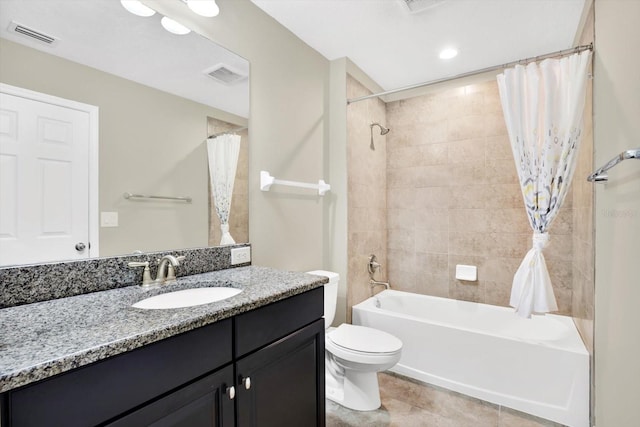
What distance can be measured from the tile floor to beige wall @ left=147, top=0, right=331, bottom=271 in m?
1.00

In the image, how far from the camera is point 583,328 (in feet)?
6.39

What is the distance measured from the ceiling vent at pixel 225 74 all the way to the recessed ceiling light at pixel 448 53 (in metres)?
1.59

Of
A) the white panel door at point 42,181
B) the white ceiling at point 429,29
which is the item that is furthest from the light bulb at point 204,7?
the white panel door at point 42,181

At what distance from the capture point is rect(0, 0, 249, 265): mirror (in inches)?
42.0

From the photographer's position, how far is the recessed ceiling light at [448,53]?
7.74 ft

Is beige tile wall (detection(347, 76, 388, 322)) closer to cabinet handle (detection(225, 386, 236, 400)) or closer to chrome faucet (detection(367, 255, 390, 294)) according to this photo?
chrome faucet (detection(367, 255, 390, 294))

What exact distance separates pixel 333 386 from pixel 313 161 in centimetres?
162

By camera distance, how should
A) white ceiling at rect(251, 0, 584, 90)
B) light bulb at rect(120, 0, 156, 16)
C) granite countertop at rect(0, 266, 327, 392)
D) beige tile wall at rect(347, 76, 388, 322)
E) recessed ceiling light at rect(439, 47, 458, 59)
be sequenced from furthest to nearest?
beige tile wall at rect(347, 76, 388, 322)
recessed ceiling light at rect(439, 47, 458, 59)
white ceiling at rect(251, 0, 584, 90)
light bulb at rect(120, 0, 156, 16)
granite countertop at rect(0, 266, 327, 392)

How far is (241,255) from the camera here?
172cm

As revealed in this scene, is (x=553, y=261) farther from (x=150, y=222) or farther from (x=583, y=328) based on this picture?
(x=150, y=222)

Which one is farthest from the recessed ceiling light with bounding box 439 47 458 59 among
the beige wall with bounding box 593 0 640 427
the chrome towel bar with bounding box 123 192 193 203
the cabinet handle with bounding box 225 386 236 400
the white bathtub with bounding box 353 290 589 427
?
the cabinet handle with bounding box 225 386 236 400

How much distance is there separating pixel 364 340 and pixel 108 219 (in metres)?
1.58

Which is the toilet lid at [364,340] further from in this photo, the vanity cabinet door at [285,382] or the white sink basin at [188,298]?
the white sink basin at [188,298]

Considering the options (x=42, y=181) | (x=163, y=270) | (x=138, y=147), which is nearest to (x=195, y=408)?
(x=163, y=270)
